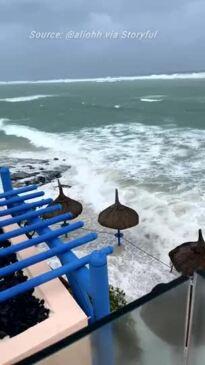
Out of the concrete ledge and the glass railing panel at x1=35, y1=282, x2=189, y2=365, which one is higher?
the glass railing panel at x1=35, y1=282, x2=189, y2=365

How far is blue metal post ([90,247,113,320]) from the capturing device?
2.57m

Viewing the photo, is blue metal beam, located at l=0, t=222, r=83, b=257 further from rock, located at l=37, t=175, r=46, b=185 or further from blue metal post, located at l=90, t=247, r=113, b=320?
rock, located at l=37, t=175, r=46, b=185

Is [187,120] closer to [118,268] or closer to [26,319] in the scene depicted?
[118,268]

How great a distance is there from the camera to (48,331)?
Result: 2.72 m

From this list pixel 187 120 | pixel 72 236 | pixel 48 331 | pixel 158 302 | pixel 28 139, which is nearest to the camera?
pixel 158 302

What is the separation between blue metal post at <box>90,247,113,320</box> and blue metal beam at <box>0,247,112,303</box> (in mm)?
124

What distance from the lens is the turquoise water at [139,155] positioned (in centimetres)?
1518

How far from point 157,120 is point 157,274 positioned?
37261mm

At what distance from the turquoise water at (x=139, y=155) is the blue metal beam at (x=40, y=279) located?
32.9 ft

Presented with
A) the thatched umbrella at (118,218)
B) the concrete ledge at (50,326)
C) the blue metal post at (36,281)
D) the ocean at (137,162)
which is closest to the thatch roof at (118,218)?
the thatched umbrella at (118,218)

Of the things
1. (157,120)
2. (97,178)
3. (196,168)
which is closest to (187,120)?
(157,120)

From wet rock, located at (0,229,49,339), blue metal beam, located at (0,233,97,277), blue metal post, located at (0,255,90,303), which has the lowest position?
wet rock, located at (0,229,49,339)

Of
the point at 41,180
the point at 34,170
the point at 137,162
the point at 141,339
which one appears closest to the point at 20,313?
the point at 141,339

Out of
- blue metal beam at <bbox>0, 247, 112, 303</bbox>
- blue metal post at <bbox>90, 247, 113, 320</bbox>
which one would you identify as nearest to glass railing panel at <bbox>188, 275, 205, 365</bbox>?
blue metal post at <bbox>90, 247, 113, 320</bbox>
